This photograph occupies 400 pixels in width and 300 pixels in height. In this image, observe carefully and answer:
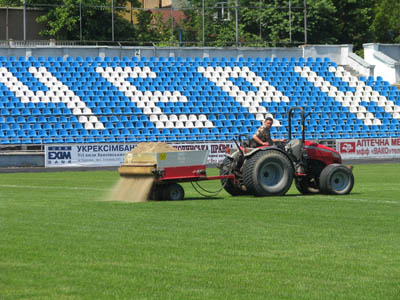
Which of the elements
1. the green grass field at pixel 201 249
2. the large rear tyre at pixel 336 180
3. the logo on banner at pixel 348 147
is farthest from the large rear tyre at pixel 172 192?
the logo on banner at pixel 348 147

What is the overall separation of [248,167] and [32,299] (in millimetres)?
10755

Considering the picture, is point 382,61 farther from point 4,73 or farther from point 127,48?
point 4,73

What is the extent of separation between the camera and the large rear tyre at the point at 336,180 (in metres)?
18.6

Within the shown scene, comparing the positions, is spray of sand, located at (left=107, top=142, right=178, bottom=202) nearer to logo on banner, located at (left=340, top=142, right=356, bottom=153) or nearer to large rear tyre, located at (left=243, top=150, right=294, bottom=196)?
large rear tyre, located at (left=243, top=150, right=294, bottom=196)

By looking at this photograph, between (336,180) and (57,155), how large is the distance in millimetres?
19828

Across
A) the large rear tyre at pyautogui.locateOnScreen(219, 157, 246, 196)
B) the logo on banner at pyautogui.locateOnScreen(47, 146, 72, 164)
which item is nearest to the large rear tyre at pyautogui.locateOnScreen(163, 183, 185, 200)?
the large rear tyre at pyautogui.locateOnScreen(219, 157, 246, 196)

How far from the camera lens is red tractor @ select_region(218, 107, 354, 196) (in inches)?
698

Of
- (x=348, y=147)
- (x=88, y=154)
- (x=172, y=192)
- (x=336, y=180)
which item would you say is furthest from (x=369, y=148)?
(x=172, y=192)

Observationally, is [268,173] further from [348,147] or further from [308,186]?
[348,147]

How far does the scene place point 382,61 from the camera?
180 feet

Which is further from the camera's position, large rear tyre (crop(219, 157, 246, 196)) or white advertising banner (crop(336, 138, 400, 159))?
white advertising banner (crop(336, 138, 400, 159))

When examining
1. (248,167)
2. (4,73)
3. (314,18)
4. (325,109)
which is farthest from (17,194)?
(314,18)

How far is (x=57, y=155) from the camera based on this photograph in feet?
119

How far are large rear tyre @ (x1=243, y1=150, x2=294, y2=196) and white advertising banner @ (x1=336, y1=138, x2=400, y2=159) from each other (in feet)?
76.4
